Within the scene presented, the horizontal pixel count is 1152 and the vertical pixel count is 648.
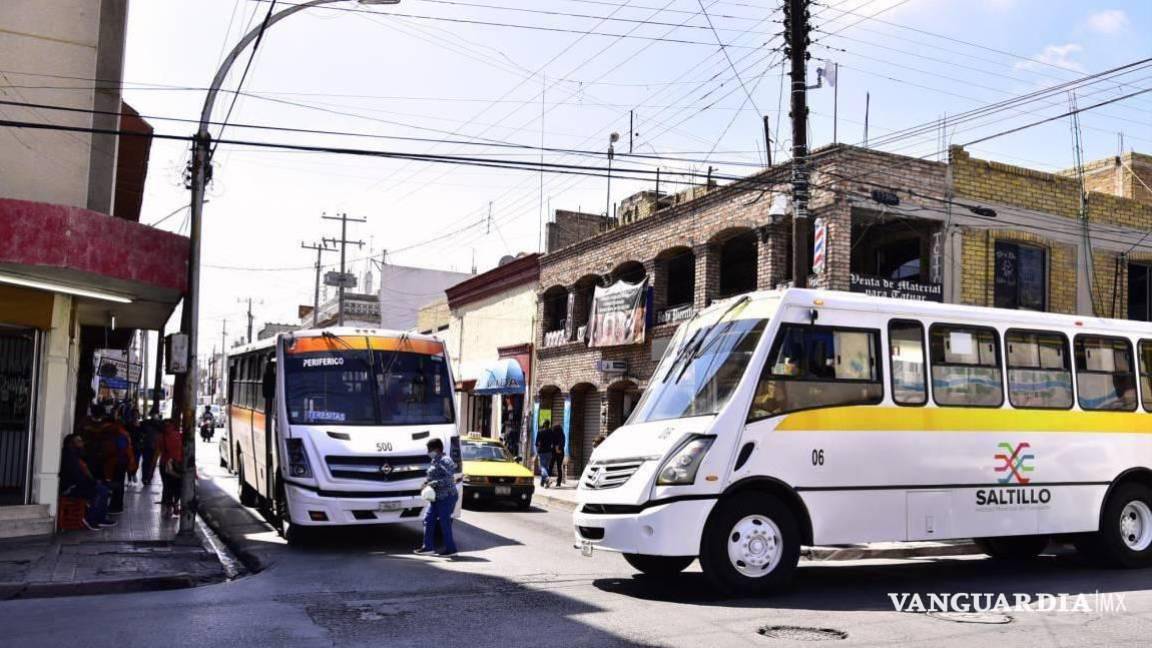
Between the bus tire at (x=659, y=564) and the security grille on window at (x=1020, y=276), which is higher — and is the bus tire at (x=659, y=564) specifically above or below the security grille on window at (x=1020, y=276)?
below

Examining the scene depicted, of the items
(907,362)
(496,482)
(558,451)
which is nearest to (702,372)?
(907,362)

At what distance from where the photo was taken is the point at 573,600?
381 inches

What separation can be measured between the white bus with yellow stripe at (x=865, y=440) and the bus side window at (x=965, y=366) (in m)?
0.02

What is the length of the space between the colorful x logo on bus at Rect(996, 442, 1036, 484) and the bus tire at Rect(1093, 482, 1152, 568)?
1476mm

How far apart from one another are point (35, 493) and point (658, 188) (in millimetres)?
19572

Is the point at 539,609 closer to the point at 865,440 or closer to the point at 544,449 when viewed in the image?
the point at 865,440

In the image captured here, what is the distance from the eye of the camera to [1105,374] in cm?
1277

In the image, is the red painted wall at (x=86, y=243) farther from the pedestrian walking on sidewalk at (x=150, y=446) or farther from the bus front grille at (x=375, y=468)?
the pedestrian walking on sidewalk at (x=150, y=446)

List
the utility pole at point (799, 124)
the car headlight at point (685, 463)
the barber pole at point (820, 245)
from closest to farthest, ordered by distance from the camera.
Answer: the car headlight at point (685, 463)
the utility pole at point (799, 124)
the barber pole at point (820, 245)

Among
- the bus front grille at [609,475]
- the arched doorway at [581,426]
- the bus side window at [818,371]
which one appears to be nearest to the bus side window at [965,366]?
the bus side window at [818,371]

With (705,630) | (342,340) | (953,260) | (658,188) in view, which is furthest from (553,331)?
(705,630)

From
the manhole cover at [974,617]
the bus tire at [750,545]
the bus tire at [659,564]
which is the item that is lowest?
the manhole cover at [974,617]

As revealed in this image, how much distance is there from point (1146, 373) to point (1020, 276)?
8.03 meters

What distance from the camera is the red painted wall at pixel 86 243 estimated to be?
44.0 feet
